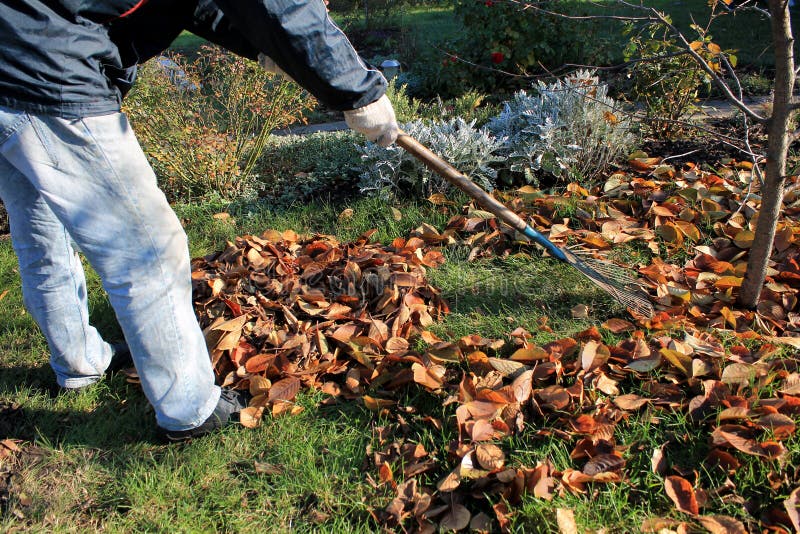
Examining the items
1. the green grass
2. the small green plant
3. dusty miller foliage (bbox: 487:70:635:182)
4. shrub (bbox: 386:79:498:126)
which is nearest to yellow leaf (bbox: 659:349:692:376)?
the green grass

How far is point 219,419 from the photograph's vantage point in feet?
7.57

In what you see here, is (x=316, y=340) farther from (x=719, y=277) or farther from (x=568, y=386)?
(x=719, y=277)

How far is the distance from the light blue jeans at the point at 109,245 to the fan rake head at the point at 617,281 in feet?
5.51

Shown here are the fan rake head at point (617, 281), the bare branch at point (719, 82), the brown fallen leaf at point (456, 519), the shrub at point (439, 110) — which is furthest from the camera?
the shrub at point (439, 110)

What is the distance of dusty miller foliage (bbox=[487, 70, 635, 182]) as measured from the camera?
3842 mm

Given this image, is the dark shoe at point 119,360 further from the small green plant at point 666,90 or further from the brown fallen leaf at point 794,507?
the small green plant at point 666,90

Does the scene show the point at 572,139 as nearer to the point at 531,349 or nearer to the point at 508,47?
the point at 531,349

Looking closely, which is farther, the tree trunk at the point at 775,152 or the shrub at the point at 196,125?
the shrub at the point at 196,125

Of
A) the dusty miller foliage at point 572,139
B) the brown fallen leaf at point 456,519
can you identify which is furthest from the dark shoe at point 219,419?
the dusty miller foliage at point 572,139

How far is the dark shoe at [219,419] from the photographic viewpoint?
2.26 metres

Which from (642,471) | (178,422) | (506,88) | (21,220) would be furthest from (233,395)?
(506,88)

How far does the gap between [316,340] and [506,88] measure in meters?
4.34

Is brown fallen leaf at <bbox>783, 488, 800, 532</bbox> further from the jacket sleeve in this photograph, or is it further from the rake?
A: the jacket sleeve

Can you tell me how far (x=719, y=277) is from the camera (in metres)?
2.80
